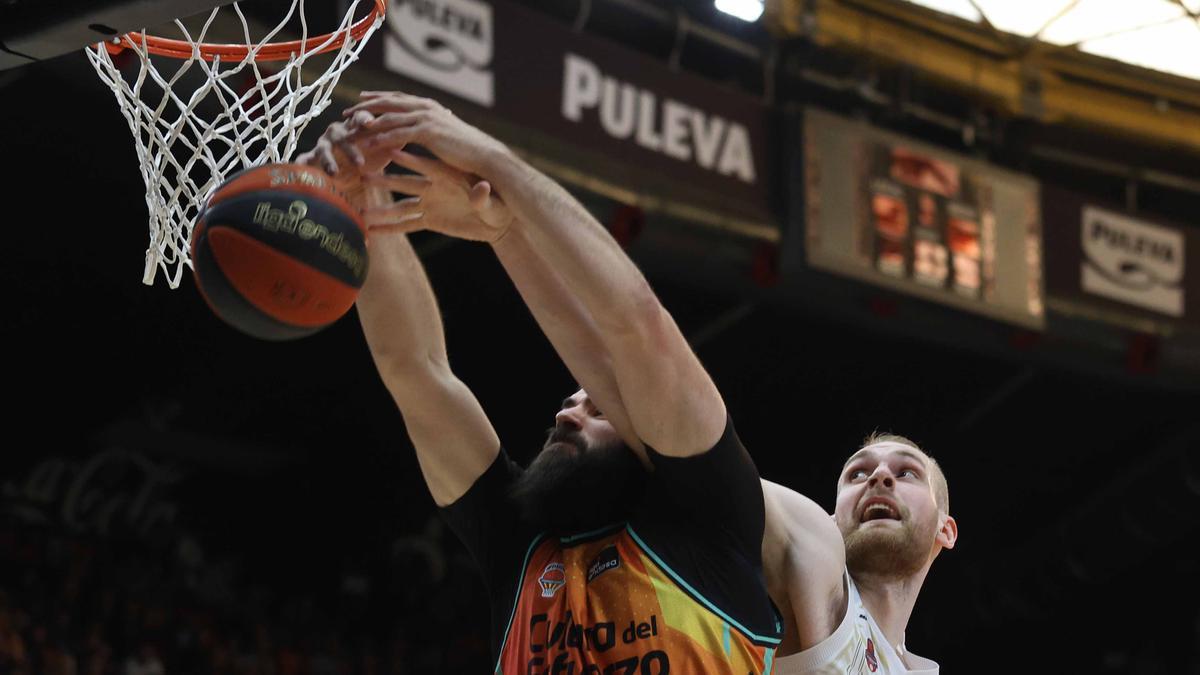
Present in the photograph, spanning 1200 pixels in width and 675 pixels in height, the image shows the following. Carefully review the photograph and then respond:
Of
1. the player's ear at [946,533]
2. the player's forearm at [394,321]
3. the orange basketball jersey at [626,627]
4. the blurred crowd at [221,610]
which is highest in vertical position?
the player's forearm at [394,321]

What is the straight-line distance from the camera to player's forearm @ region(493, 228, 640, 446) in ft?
8.91

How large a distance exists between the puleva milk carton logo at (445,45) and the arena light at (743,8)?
8.10 ft

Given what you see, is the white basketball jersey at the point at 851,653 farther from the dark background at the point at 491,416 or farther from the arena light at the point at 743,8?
the arena light at the point at 743,8

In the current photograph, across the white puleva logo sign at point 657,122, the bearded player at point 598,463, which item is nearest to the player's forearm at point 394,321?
the bearded player at point 598,463

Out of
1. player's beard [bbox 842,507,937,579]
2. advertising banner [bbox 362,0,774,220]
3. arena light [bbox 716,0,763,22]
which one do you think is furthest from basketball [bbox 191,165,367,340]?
arena light [bbox 716,0,763,22]

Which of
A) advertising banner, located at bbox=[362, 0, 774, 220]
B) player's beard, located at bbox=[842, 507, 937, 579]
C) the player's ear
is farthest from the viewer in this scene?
advertising banner, located at bbox=[362, 0, 774, 220]

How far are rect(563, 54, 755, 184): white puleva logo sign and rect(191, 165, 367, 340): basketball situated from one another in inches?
230

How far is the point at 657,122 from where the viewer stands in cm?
862

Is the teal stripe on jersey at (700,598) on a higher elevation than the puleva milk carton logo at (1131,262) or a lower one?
higher

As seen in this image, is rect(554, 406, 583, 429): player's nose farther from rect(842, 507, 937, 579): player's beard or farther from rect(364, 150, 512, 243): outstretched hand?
rect(842, 507, 937, 579): player's beard

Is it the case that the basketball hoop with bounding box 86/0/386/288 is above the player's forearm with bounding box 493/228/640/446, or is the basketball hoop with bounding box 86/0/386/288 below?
above

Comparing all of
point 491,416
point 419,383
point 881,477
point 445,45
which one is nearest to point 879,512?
point 881,477

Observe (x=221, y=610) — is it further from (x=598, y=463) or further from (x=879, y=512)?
(x=598, y=463)

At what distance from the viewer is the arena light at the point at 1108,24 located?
10992 mm
